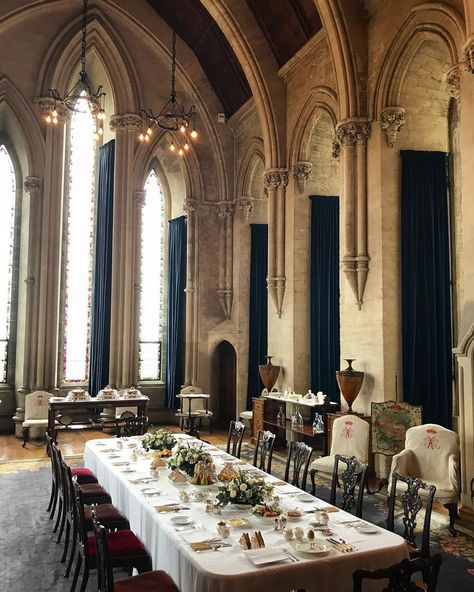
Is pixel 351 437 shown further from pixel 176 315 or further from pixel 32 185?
pixel 32 185

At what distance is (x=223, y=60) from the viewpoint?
535 inches

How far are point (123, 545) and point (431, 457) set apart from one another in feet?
13.5

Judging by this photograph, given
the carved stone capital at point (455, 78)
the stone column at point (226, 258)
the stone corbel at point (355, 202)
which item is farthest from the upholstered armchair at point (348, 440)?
the stone column at point (226, 258)

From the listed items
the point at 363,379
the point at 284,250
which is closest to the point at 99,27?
the point at 284,250

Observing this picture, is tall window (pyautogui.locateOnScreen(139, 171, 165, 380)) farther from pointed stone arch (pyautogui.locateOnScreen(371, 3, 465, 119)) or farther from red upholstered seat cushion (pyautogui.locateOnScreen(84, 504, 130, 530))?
red upholstered seat cushion (pyautogui.locateOnScreen(84, 504, 130, 530))

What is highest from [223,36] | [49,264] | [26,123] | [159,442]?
[223,36]

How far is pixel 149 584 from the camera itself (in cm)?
374

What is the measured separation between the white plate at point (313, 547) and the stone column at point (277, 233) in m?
8.31

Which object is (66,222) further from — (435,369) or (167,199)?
(435,369)

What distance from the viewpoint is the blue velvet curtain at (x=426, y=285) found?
884cm

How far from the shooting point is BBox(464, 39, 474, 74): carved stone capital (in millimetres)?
6781

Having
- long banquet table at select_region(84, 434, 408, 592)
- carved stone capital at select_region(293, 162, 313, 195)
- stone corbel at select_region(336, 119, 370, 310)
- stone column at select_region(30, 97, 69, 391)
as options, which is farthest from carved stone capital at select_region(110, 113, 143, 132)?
long banquet table at select_region(84, 434, 408, 592)

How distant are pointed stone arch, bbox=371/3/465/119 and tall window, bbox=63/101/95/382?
25.1ft

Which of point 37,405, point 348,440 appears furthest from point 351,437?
point 37,405
